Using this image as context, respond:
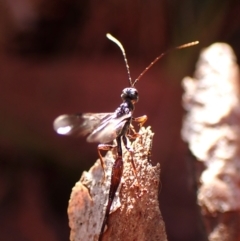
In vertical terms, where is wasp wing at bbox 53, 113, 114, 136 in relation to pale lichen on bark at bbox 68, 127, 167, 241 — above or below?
above

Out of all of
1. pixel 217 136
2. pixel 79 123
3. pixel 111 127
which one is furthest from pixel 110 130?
pixel 217 136

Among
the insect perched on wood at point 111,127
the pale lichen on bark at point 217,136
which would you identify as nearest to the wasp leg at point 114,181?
the insect perched on wood at point 111,127

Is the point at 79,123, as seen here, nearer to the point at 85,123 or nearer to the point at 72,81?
the point at 85,123

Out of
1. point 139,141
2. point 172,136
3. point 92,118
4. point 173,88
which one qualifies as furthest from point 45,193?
point 139,141

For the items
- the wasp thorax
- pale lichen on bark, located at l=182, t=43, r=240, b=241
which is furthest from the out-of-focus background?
the wasp thorax

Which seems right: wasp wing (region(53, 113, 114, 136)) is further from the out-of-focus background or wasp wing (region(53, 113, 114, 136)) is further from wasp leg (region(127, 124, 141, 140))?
the out-of-focus background

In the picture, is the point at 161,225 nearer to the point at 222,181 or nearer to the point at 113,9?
→ the point at 222,181
